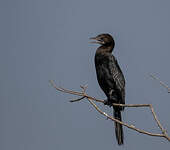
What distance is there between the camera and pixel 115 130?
7320 millimetres

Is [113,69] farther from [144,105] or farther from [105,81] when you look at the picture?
[144,105]

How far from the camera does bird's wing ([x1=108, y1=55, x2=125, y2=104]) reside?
7906 mm

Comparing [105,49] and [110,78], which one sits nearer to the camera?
[110,78]

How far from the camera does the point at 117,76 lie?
8.02 meters

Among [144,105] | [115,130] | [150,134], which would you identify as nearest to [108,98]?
[115,130]

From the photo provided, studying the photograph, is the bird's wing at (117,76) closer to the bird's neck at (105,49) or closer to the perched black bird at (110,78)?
the perched black bird at (110,78)

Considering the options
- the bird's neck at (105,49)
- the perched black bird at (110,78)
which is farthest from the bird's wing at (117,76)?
the bird's neck at (105,49)

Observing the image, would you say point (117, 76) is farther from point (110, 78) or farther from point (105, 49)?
point (105, 49)

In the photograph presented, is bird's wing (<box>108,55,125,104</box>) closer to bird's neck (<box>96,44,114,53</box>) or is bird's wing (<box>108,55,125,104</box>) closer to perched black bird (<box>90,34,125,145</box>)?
perched black bird (<box>90,34,125,145</box>)

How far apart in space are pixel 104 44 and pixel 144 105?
→ 4.04 m

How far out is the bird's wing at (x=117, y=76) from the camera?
7906 millimetres

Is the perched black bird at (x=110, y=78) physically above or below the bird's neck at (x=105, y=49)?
below

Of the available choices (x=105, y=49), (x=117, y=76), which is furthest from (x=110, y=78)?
(x=105, y=49)

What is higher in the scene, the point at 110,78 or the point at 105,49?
the point at 105,49
